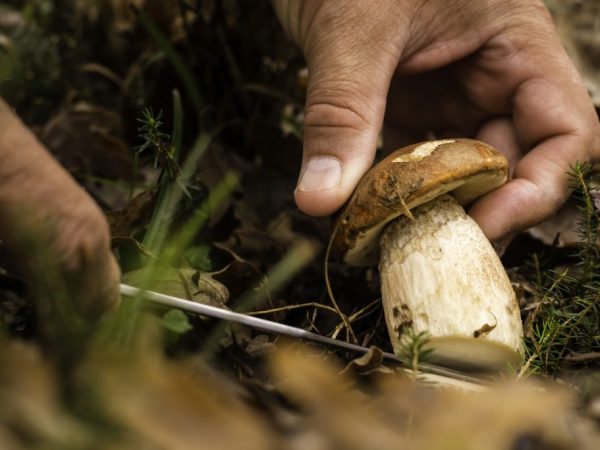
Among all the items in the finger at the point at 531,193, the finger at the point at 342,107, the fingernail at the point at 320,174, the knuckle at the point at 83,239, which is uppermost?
the knuckle at the point at 83,239

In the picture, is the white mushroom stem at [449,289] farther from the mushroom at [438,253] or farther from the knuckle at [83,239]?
the knuckle at [83,239]

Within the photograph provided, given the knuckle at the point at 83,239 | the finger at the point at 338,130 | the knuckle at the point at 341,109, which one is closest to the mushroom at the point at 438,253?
the finger at the point at 338,130

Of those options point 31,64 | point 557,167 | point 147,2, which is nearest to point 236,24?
point 147,2

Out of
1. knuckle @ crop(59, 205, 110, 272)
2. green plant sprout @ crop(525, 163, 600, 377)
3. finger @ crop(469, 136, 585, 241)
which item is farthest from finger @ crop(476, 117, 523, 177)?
knuckle @ crop(59, 205, 110, 272)

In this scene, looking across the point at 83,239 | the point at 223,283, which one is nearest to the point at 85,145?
the point at 223,283

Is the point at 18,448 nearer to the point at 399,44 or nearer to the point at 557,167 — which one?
the point at 399,44

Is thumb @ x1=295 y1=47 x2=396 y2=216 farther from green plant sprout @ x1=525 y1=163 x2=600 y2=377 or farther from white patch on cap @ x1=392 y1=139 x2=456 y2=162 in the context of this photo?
green plant sprout @ x1=525 y1=163 x2=600 y2=377

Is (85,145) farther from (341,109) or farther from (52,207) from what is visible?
(52,207)
